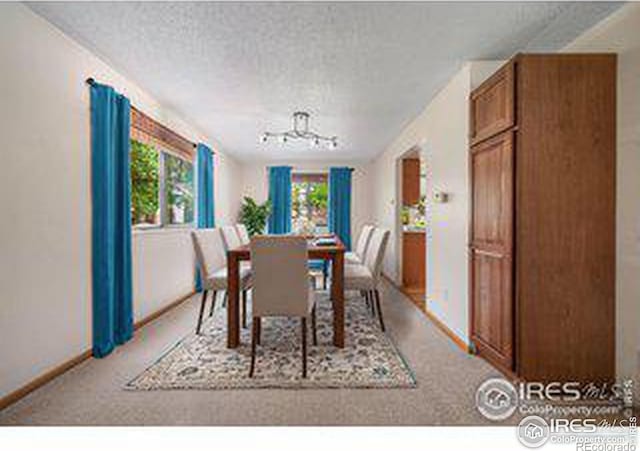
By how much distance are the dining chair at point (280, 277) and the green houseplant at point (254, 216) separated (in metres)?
4.70

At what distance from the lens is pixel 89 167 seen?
263 cm

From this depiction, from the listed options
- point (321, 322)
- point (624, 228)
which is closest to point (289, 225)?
point (321, 322)

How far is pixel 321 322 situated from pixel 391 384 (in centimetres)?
139

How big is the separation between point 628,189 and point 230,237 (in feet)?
12.0

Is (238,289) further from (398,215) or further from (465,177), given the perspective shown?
(398,215)

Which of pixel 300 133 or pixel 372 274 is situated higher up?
pixel 300 133

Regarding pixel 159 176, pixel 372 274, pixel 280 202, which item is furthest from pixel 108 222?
pixel 280 202

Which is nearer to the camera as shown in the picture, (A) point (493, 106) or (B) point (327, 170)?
(A) point (493, 106)

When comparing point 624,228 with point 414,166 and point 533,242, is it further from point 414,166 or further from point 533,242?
point 414,166

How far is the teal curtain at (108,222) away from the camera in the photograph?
2.64 m

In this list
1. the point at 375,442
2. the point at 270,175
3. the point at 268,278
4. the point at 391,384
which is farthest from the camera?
the point at 270,175

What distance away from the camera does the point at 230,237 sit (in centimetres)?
418

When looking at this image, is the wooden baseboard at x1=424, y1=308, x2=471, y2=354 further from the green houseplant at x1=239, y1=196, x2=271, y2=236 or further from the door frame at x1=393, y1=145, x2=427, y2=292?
the green houseplant at x1=239, y1=196, x2=271, y2=236

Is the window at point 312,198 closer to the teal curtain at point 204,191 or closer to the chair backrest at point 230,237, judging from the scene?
the teal curtain at point 204,191
